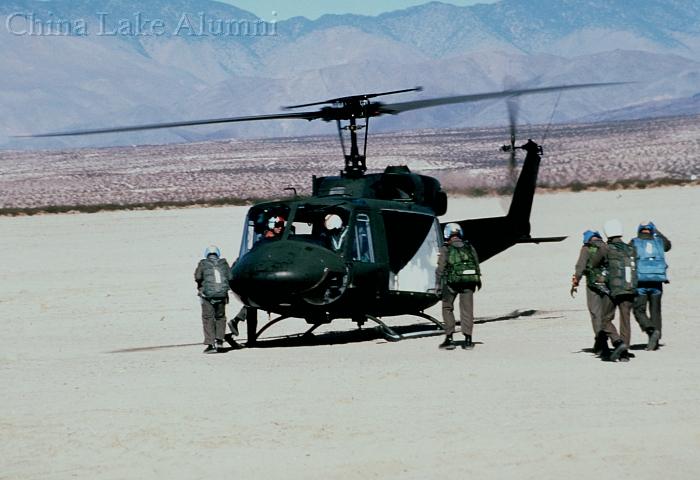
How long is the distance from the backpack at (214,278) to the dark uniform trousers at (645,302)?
4.87m

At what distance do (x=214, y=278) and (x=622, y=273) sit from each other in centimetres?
503

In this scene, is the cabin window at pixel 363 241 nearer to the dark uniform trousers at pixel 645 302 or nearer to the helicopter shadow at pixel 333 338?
the helicopter shadow at pixel 333 338

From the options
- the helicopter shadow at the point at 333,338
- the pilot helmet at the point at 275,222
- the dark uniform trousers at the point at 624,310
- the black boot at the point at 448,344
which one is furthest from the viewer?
the helicopter shadow at the point at 333,338

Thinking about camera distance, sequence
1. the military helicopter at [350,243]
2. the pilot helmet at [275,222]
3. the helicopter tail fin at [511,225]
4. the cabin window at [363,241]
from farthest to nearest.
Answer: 1. the helicopter tail fin at [511,225]
2. the cabin window at [363,241]
3. the pilot helmet at [275,222]
4. the military helicopter at [350,243]

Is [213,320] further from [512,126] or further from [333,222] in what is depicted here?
[512,126]

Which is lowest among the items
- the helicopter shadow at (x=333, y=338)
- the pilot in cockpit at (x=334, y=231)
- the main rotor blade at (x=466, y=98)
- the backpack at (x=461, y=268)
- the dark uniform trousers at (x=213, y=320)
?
the helicopter shadow at (x=333, y=338)

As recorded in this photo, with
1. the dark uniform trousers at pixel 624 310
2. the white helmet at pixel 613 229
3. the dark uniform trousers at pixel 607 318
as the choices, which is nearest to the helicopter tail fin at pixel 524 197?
the dark uniform trousers at pixel 607 318

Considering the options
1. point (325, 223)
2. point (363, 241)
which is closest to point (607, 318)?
point (363, 241)

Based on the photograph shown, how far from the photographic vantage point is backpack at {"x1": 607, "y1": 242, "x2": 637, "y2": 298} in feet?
47.5

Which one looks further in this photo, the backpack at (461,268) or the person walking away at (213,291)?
the person walking away at (213,291)

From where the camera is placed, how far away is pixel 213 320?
56.2 ft

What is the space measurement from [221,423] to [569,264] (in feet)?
60.4

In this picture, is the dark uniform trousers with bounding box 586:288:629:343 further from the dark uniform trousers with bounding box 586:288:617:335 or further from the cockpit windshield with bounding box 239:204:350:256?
the cockpit windshield with bounding box 239:204:350:256

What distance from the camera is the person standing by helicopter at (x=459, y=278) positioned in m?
16.2
